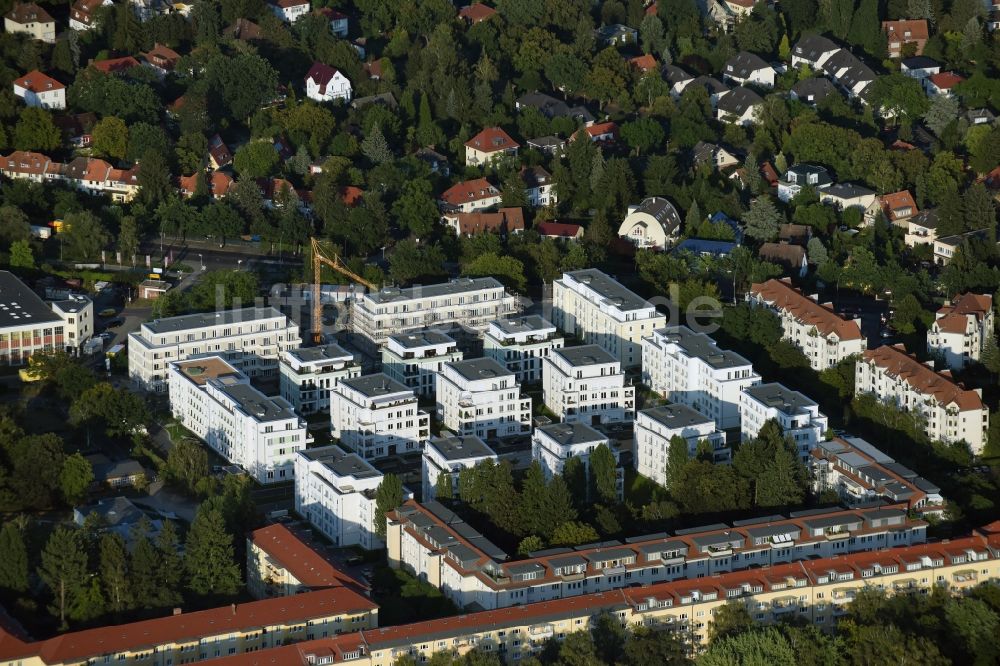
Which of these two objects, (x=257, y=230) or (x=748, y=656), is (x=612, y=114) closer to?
(x=257, y=230)

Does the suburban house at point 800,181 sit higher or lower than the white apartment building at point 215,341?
higher

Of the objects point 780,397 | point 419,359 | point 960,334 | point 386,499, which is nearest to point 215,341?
point 419,359

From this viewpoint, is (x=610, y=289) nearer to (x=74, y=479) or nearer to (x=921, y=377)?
(x=921, y=377)

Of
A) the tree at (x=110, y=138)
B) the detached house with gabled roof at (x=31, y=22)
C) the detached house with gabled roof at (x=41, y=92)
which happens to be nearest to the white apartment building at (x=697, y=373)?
the tree at (x=110, y=138)

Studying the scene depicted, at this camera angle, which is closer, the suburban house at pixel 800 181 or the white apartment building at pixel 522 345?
the white apartment building at pixel 522 345

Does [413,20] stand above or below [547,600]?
above

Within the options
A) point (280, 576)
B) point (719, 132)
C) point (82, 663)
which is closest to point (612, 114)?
point (719, 132)

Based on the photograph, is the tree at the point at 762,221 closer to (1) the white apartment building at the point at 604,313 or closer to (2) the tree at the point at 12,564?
(1) the white apartment building at the point at 604,313
